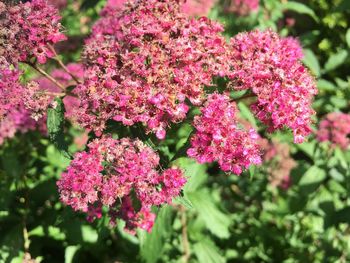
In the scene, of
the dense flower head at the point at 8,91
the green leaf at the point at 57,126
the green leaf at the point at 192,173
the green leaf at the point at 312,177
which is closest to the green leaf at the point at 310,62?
the green leaf at the point at 312,177

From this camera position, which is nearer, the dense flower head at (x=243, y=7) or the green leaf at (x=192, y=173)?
the green leaf at (x=192, y=173)

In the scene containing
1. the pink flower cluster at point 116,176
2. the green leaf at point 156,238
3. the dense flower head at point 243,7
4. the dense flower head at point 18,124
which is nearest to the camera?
the pink flower cluster at point 116,176

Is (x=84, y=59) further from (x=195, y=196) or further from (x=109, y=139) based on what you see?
(x=195, y=196)

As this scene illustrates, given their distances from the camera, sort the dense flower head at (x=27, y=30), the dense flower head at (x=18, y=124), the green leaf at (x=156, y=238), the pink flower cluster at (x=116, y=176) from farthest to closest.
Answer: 1. the dense flower head at (x=18, y=124)
2. the green leaf at (x=156, y=238)
3. the dense flower head at (x=27, y=30)
4. the pink flower cluster at (x=116, y=176)

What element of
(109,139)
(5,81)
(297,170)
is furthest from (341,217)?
(5,81)

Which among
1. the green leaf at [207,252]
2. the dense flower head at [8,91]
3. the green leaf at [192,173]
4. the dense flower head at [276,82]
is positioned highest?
the dense flower head at [276,82]

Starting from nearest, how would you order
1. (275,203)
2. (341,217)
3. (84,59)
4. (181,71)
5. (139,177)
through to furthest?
1. (139,177)
2. (181,71)
3. (84,59)
4. (341,217)
5. (275,203)

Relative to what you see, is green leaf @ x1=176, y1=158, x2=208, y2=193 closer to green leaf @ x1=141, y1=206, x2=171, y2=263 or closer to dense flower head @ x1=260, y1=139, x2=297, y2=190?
green leaf @ x1=141, y1=206, x2=171, y2=263

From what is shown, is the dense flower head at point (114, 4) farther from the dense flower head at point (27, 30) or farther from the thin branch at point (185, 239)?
the thin branch at point (185, 239)

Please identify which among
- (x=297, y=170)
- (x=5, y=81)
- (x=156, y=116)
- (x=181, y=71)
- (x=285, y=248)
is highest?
(x=181, y=71)
